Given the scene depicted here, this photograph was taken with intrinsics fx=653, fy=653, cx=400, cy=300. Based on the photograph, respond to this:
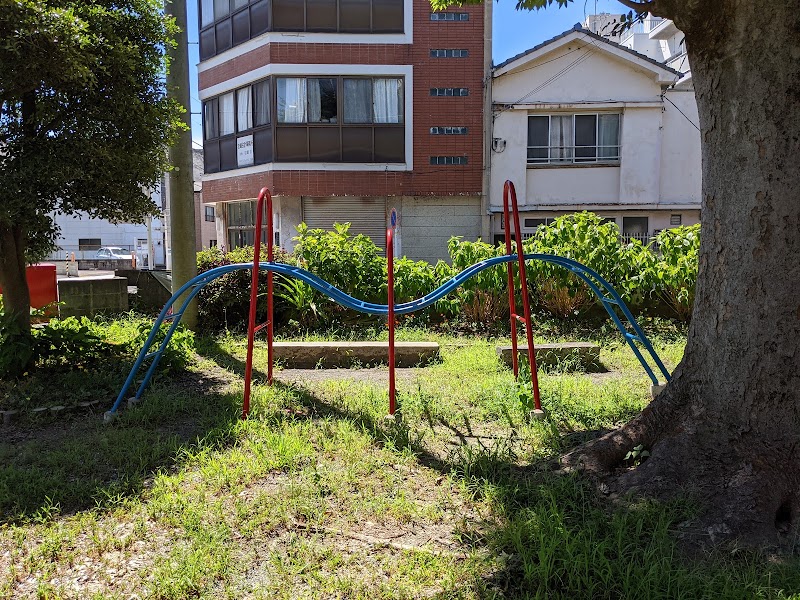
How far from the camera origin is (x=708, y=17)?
134 inches

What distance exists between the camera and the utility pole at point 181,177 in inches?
301

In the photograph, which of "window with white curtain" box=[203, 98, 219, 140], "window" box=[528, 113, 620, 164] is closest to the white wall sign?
"window with white curtain" box=[203, 98, 219, 140]

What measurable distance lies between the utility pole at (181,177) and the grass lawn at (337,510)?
2958 mm

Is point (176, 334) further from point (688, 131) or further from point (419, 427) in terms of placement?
point (688, 131)

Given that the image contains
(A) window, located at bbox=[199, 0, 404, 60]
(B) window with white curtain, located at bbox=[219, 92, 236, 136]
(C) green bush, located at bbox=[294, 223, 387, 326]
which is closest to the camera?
(C) green bush, located at bbox=[294, 223, 387, 326]

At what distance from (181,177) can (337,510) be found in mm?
5696

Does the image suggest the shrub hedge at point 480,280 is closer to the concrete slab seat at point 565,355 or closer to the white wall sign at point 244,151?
the concrete slab seat at point 565,355

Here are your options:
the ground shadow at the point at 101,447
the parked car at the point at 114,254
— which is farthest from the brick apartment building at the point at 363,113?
the parked car at the point at 114,254

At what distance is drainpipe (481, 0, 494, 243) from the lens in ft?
56.2

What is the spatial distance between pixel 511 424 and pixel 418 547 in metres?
1.92

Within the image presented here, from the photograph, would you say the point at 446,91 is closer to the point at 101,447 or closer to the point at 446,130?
the point at 446,130

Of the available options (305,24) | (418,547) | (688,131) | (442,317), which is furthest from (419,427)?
(688,131)

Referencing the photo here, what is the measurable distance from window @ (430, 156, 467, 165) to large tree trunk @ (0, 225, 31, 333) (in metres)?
12.5

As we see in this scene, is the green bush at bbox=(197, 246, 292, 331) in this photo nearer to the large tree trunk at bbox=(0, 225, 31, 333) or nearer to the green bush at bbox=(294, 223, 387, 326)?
the green bush at bbox=(294, 223, 387, 326)
